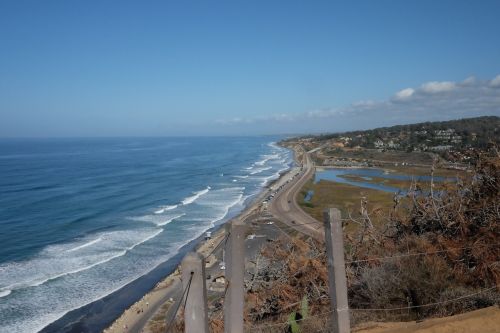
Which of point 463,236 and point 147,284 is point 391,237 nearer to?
point 463,236

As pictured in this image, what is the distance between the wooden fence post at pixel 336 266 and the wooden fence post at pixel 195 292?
1.43 metres

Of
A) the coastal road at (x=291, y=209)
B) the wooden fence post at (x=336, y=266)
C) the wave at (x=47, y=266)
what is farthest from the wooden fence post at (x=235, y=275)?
the coastal road at (x=291, y=209)

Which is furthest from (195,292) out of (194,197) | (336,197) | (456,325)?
(194,197)

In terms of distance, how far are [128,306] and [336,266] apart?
21.1 m

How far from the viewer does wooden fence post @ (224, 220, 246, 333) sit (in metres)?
3.97

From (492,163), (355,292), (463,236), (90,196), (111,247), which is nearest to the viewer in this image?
(355,292)

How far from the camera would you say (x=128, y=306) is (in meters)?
23.1

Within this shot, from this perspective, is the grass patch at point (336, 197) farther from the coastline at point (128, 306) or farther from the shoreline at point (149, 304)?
the coastline at point (128, 306)

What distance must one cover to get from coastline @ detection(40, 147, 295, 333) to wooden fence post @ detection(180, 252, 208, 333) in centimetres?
1795

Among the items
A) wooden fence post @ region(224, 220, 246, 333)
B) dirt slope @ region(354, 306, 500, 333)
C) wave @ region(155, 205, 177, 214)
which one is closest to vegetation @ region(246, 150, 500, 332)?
dirt slope @ region(354, 306, 500, 333)

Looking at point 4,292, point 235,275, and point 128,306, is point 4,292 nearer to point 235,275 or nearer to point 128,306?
point 128,306

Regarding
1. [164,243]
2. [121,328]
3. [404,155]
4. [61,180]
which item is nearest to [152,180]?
[61,180]

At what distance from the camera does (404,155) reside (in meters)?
98.2

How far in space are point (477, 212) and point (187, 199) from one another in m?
45.9
